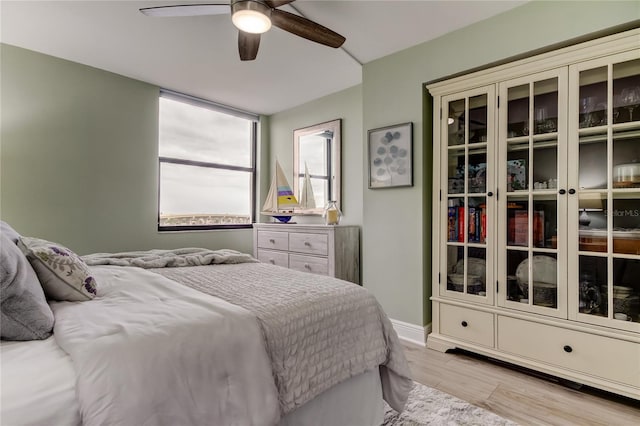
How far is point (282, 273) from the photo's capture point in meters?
1.77

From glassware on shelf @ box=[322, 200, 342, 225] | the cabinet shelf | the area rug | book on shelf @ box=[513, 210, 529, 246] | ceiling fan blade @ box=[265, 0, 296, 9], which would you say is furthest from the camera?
glassware on shelf @ box=[322, 200, 342, 225]

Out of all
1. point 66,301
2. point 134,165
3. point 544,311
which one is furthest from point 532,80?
point 134,165

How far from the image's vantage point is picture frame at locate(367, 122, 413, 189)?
2646mm

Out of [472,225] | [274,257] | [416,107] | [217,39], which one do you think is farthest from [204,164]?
[472,225]

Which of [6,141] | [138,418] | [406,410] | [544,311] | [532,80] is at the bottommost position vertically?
[406,410]

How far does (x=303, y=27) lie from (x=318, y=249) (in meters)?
1.94

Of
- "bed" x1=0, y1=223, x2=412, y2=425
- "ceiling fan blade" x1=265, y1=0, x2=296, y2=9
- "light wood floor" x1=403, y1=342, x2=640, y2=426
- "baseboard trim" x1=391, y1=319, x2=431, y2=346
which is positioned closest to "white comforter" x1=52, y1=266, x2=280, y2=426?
"bed" x1=0, y1=223, x2=412, y2=425

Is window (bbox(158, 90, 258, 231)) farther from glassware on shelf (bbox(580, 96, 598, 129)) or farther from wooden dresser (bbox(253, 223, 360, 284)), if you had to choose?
glassware on shelf (bbox(580, 96, 598, 129))

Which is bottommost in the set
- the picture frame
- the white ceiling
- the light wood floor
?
the light wood floor

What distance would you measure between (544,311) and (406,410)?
1114 mm

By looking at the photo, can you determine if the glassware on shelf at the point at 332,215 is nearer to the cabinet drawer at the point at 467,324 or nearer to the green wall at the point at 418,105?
the green wall at the point at 418,105

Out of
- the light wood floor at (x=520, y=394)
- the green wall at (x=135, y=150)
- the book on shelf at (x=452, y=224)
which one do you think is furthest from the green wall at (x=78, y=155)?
the light wood floor at (x=520, y=394)

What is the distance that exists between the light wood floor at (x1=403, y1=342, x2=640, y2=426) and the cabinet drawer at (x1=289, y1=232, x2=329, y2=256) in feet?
4.11

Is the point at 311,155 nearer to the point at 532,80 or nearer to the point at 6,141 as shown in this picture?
the point at 532,80
